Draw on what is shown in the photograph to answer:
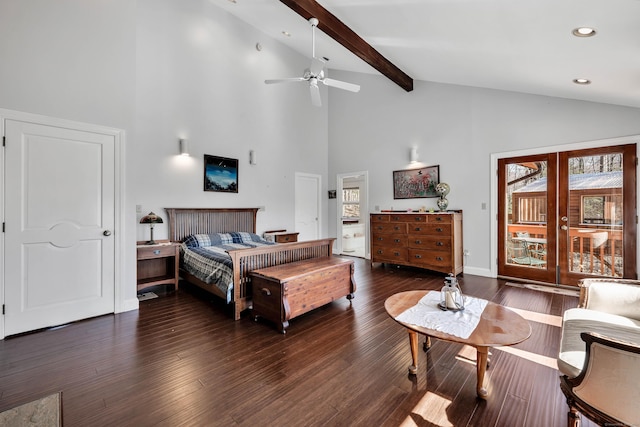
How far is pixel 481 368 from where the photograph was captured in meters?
1.81

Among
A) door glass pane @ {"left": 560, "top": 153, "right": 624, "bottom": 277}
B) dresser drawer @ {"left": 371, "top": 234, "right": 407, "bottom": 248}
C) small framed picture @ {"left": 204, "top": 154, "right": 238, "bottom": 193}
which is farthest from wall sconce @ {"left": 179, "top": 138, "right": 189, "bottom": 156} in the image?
door glass pane @ {"left": 560, "top": 153, "right": 624, "bottom": 277}

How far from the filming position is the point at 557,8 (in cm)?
210

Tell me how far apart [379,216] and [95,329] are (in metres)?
4.50

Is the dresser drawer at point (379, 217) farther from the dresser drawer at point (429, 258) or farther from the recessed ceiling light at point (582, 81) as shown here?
the recessed ceiling light at point (582, 81)

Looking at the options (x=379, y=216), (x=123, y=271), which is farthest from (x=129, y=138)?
(x=379, y=216)

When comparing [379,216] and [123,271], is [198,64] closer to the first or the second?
[123,271]

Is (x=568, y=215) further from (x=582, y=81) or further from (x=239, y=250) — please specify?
(x=239, y=250)

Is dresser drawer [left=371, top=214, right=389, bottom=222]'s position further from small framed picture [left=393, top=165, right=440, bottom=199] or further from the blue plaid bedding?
the blue plaid bedding

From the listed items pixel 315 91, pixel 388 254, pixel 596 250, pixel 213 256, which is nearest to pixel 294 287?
pixel 213 256

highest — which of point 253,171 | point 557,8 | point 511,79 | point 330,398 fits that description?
point 511,79

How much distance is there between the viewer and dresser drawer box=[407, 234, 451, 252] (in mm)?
4755

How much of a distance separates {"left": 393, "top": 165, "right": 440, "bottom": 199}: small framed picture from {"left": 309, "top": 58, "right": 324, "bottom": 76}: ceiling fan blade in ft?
9.72

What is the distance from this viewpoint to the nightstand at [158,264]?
400cm

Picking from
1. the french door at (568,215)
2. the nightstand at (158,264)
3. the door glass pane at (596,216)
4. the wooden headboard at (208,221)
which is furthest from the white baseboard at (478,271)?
the nightstand at (158,264)
